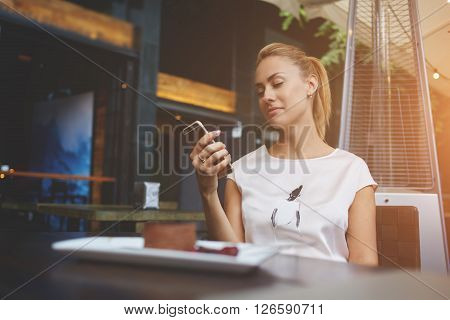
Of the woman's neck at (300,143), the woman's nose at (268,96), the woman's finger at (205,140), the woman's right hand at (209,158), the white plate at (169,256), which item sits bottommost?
the white plate at (169,256)

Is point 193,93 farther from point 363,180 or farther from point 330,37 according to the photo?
point 363,180

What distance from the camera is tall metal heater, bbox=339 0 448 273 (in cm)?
97

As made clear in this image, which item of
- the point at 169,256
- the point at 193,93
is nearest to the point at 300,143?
the point at 169,256

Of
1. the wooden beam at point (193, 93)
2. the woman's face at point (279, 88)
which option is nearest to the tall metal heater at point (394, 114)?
the woman's face at point (279, 88)

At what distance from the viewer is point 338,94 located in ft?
3.82

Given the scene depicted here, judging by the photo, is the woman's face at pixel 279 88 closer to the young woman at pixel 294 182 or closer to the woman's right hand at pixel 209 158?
the young woman at pixel 294 182

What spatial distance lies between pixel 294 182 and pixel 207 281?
51 cm

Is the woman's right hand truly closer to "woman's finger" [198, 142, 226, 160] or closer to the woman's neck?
"woman's finger" [198, 142, 226, 160]

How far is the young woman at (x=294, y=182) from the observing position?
869 mm

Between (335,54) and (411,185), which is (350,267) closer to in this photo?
(411,185)

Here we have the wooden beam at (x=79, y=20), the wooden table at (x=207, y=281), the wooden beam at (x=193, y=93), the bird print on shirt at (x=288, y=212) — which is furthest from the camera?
the wooden beam at (x=193, y=93)

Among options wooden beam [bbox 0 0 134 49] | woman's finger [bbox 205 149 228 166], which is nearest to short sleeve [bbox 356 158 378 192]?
woman's finger [bbox 205 149 228 166]

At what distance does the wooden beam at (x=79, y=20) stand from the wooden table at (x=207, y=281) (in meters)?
2.17

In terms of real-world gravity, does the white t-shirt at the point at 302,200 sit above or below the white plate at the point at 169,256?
above
